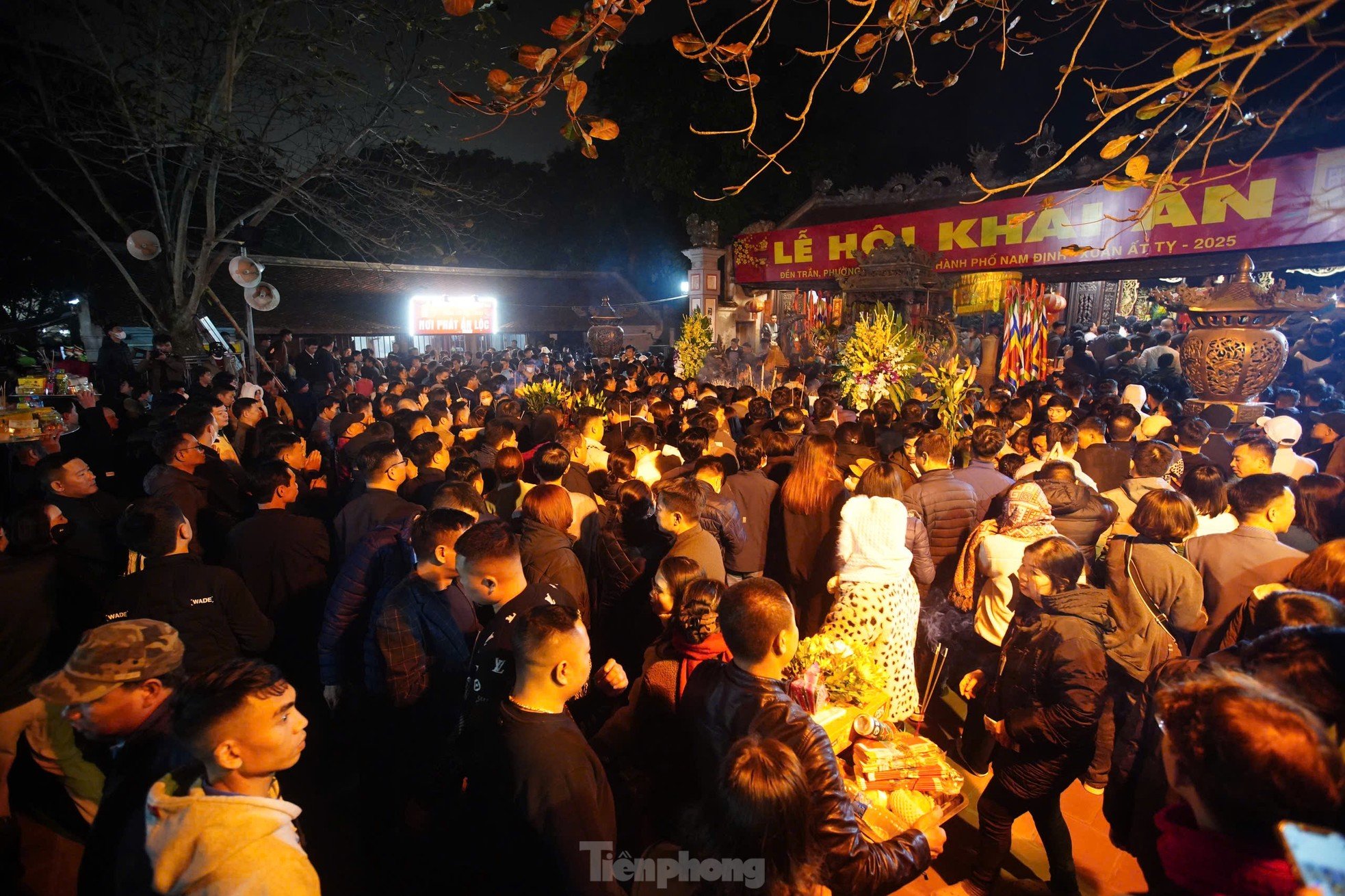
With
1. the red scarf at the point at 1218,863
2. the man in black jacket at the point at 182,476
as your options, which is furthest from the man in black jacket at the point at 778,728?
the man in black jacket at the point at 182,476

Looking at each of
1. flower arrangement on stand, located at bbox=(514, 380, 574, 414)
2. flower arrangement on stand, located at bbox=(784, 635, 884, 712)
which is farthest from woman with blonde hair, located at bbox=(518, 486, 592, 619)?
flower arrangement on stand, located at bbox=(514, 380, 574, 414)

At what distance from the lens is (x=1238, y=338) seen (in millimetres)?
7629

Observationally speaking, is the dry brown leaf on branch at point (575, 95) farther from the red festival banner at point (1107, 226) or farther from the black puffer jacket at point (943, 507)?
the red festival banner at point (1107, 226)

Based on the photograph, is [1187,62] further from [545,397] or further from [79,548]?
[545,397]

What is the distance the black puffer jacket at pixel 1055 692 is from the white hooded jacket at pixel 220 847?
259 cm

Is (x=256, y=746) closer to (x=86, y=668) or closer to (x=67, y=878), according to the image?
(x=86, y=668)

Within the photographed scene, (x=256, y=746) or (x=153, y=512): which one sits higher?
(x=153, y=512)

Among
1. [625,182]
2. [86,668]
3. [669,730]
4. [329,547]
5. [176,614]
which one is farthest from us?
[625,182]

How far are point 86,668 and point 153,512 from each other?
3.94ft

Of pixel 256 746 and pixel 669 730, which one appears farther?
pixel 669 730

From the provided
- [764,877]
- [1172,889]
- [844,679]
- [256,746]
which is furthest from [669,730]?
[1172,889]

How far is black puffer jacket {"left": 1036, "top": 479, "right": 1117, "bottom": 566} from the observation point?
384 centimetres

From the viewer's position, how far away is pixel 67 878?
317cm

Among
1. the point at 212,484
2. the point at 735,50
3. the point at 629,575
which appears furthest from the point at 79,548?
the point at 735,50
